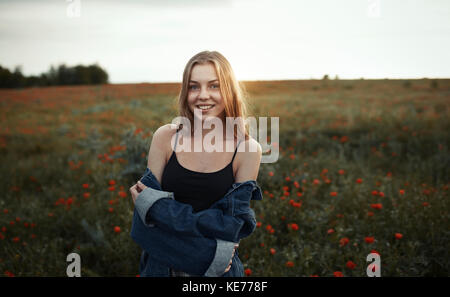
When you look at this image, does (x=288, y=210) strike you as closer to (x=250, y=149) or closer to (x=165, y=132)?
(x=250, y=149)

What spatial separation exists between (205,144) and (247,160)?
0.31 metres

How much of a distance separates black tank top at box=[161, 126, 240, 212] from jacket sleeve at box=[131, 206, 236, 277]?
0.23 m

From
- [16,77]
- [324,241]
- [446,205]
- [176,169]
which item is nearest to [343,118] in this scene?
[446,205]

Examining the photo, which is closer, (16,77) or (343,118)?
(343,118)

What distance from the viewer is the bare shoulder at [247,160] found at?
179cm

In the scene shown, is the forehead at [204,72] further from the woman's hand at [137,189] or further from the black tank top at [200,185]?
the woman's hand at [137,189]

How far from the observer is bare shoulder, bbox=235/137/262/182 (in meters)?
1.79

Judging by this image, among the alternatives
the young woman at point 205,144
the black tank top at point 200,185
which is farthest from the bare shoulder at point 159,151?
the black tank top at point 200,185

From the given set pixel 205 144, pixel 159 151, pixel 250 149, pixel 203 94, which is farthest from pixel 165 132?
pixel 250 149

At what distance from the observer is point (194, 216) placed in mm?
1608

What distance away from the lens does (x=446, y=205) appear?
12.2ft

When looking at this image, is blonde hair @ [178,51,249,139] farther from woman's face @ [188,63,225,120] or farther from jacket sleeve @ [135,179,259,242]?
jacket sleeve @ [135,179,259,242]
